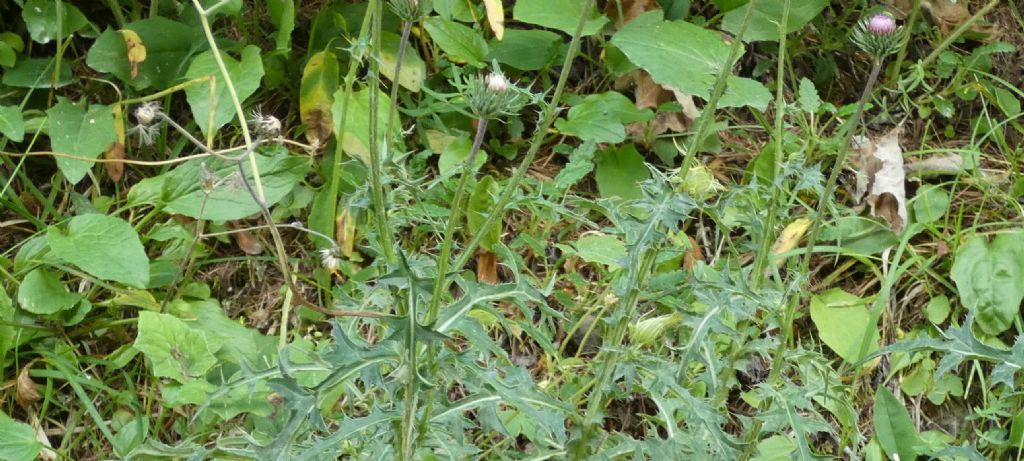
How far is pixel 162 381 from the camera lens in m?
2.10

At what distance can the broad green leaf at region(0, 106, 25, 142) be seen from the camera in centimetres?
219

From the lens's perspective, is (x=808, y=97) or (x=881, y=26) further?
(x=808, y=97)

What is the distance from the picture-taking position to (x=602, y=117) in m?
2.41

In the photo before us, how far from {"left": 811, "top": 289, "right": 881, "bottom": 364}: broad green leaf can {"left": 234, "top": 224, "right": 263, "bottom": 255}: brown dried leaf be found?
125 centimetres

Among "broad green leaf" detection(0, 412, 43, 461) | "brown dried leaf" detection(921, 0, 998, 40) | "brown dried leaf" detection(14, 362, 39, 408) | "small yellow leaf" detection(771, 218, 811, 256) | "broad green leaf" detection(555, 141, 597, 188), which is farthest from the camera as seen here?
"brown dried leaf" detection(921, 0, 998, 40)

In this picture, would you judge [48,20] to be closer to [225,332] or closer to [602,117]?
[225,332]

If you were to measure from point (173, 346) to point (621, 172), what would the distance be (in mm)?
1113

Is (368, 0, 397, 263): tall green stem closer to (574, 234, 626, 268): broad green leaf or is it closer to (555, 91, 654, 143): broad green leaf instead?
(574, 234, 626, 268): broad green leaf

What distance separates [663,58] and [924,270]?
77cm

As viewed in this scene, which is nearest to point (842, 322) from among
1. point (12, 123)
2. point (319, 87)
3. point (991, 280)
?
point (991, 280)

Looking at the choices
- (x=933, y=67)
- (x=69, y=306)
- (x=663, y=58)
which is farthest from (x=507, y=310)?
(x=933, y=67)

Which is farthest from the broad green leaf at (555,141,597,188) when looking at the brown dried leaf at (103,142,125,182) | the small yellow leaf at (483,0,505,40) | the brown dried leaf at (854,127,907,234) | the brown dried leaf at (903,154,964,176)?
the brown dried leaf at (103,142,125,182)

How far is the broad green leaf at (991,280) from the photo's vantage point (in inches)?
90.2

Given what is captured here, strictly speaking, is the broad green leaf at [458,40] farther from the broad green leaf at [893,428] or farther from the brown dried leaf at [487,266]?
the broad green leaf at [893,428]
